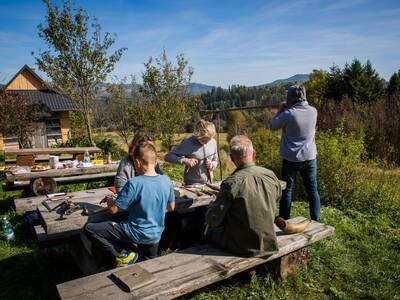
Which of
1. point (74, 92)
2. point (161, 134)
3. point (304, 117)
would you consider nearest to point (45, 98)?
point (74, 92)

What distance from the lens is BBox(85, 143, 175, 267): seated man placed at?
2750mm

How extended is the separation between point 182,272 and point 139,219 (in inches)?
23.4

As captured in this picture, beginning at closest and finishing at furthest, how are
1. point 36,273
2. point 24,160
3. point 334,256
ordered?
1. point 36,273
2. point 334,256
3. point 24,160

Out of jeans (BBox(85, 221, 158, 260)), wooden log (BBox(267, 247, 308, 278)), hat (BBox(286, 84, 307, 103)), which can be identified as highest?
hat (BBox(286, 84, 307, 103))

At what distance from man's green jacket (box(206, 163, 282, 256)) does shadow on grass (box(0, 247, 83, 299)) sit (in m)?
1.83

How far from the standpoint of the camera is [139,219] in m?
2.82

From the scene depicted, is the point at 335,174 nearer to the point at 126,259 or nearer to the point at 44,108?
the point at 126,259

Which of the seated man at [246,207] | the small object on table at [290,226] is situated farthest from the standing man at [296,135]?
the seated man at [246,207]

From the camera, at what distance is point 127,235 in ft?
9.33

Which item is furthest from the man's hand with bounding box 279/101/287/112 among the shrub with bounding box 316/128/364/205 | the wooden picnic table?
the shrub with bounding box 316/128/364/205

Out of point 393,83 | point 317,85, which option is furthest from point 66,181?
point 317,85

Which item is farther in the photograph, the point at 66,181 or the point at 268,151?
the point at 268,151

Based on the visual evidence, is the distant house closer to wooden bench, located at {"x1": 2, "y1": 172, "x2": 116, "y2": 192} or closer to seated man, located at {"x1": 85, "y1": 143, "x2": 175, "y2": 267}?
wooden bench, located at {"x1": 2, "y1": 172, "x2": 116, "y2": 192}

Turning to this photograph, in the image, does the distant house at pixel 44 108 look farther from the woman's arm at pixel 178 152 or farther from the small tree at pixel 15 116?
the woman's arm at pixel 178 152
